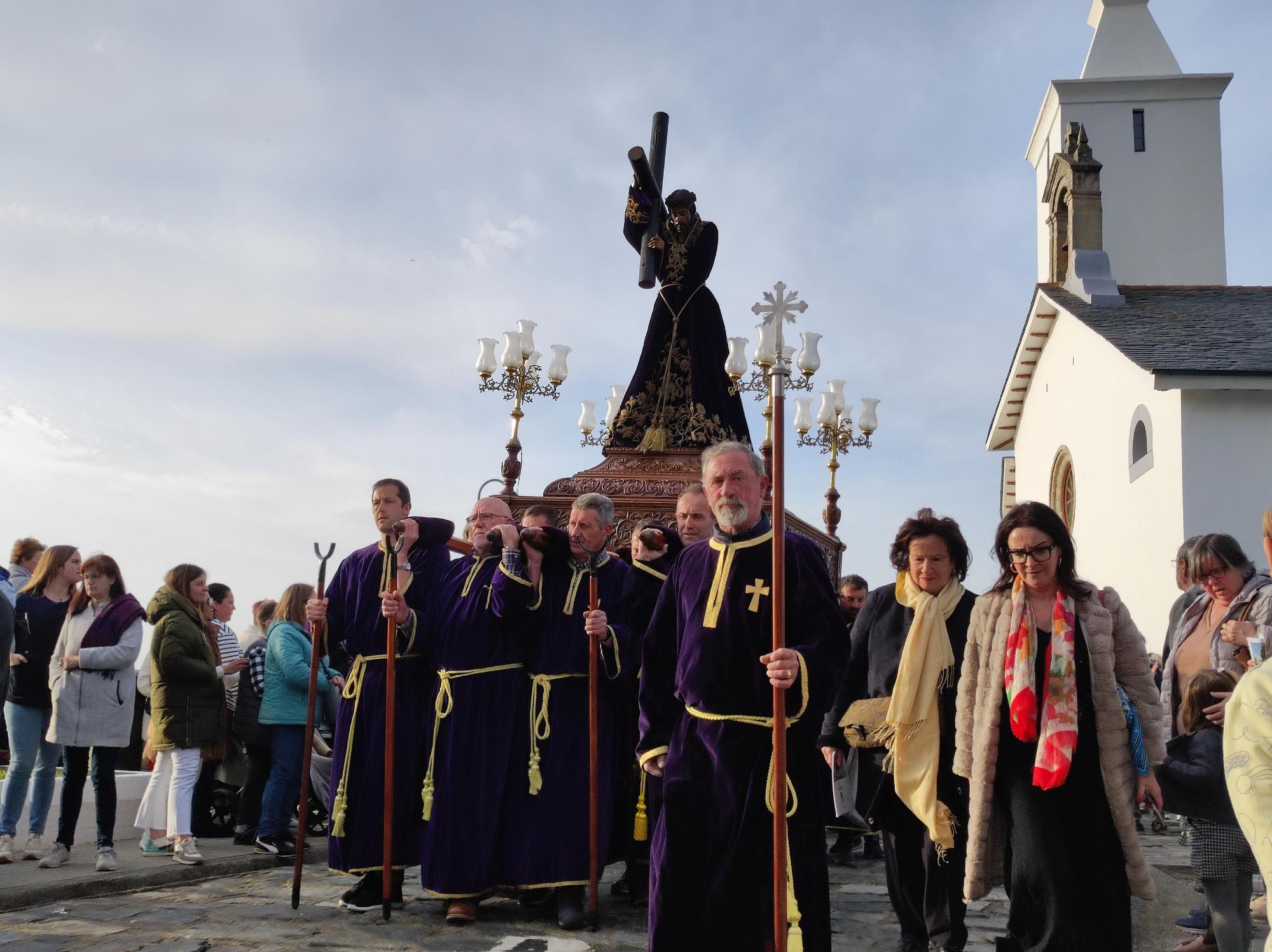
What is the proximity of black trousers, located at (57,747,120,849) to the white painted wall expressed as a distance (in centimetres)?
2552

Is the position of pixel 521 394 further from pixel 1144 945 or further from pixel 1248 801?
pixel 1248 801

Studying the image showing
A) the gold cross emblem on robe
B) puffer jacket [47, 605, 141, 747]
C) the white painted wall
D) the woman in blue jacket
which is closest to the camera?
the gold cross emblem on robe

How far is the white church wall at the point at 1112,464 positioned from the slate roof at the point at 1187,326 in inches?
14.1

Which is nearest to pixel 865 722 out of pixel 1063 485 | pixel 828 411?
pixel 828 411

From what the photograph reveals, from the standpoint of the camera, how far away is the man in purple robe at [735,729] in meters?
4.14

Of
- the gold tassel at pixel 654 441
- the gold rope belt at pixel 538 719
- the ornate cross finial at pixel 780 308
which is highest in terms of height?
the gold tassel at pixel 654 441

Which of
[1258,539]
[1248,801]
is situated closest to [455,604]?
[1248,801]

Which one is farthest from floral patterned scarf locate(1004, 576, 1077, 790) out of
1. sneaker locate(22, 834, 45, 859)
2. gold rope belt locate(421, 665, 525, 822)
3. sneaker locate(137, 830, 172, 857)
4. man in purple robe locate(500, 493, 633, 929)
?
sneaker locate(22, 834, 45, 859)

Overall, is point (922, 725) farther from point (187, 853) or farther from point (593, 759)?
point (187, 853)

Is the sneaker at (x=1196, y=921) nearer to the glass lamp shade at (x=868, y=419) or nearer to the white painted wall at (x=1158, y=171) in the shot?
the glass lamp shade at (x=868, y=419)

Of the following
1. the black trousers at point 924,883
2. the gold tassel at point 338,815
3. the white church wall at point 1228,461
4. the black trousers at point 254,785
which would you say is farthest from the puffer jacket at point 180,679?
the white church wall at point 1228,461

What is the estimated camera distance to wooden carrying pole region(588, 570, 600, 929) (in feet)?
18.5

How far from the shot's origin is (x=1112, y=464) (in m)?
18.6

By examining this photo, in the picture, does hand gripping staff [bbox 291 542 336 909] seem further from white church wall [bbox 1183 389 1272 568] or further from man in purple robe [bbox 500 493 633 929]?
white church wall [bbox 1183 389 1272 568]
